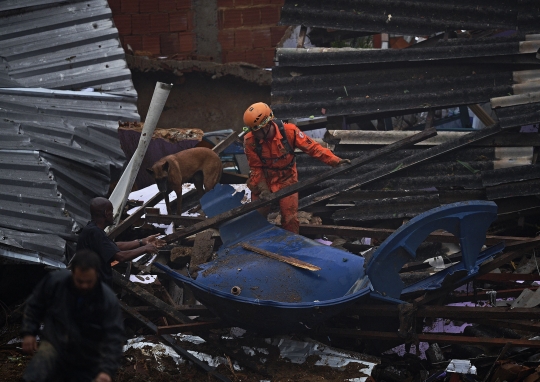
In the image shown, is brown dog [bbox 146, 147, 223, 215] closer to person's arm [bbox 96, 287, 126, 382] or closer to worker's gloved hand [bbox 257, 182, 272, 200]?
worker's gloved hand [bbox 257, 182, 272, 200]

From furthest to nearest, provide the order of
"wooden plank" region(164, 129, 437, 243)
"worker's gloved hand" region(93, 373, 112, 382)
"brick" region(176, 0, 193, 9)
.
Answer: "brick" region(176, 0, 193, 9), "wooden plank" region(164, 129, 437, 243), "worker's gloved hand" region(93, 373, 112, 382)

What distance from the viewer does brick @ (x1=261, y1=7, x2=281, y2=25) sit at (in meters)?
13.0

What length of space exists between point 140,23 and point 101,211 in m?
8.72

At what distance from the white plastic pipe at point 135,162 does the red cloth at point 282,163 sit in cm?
129

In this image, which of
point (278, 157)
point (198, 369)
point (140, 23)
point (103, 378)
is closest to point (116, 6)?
point (140, 23)

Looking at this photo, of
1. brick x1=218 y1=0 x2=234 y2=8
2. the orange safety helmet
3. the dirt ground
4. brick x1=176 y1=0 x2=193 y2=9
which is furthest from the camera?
brick x1=176 y1=0 x2=193 y2=9

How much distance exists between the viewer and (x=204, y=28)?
13.2 meters

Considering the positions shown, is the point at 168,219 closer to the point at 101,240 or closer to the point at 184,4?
the point at 101,240

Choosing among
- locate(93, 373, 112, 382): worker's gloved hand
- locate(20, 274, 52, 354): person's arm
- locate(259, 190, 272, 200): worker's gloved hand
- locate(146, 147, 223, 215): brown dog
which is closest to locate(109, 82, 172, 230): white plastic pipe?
locate(146, 147, 223, 215): brown dog

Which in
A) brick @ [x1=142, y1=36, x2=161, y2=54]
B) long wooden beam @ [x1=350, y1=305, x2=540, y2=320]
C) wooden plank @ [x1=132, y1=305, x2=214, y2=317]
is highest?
brick @ [x1=142, y1=36, x2=161, y2=54]

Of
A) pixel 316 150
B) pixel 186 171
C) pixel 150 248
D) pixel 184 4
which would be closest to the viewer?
pixel 150 248

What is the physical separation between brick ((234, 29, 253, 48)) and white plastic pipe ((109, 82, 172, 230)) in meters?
5.35

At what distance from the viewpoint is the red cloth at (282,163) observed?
24.7 feet

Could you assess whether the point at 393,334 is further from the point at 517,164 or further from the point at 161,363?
the point at 517,164
